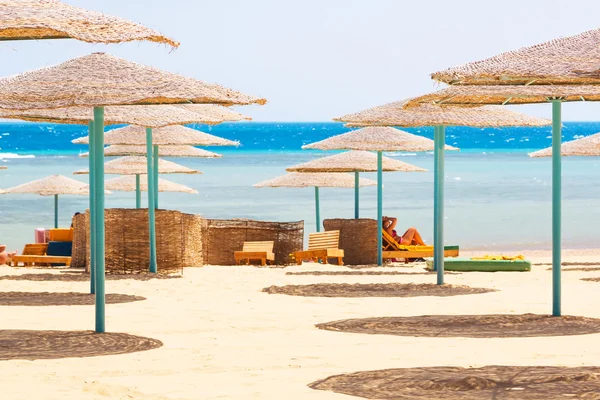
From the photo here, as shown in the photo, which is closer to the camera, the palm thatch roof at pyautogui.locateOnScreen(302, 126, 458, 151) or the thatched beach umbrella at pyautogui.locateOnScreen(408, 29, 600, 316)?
the thatched beach umbrella at pyautogui.locateOnScreen(408, 29, 600, 316)

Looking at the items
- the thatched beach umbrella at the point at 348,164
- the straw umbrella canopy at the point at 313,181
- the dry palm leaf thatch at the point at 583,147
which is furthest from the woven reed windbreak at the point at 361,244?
the straw umbrella canopy at the point at 313,181

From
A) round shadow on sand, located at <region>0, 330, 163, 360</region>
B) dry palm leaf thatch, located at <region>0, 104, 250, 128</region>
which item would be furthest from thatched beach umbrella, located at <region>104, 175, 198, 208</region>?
round shadow on sand, located at <region>0, 330, 163, 360</region>

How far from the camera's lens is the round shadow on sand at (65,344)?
Answer: 696 cm

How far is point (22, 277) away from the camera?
516 inches

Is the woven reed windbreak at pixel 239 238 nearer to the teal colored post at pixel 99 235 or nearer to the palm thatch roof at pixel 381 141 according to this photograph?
the palm thatch roof at pixel 381 141

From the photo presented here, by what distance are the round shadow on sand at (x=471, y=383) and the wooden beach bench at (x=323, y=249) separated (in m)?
9.74

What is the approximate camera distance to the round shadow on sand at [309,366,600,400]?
5570mm

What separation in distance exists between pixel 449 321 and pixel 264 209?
29.6 meters

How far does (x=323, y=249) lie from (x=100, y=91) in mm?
8870

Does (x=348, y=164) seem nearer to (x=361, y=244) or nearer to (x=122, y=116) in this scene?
(x=361, y=244)

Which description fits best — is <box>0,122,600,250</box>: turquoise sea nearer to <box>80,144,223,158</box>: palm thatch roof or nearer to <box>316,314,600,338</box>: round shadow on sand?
<box>80,144,223,158</box>: palm thatch roof

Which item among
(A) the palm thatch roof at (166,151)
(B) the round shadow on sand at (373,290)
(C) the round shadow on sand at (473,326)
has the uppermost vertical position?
(A) the palm thatch roof at (166,151)

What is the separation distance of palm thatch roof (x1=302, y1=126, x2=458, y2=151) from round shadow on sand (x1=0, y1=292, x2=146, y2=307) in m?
5.58

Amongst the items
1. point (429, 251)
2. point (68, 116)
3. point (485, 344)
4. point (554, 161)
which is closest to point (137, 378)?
point (485, 344)
